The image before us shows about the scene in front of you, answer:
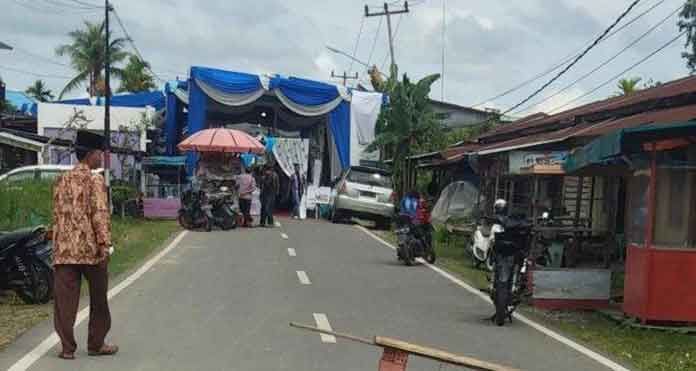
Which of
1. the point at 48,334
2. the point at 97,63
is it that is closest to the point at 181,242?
the point at 48,334

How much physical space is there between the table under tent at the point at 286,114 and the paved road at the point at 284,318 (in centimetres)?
1541

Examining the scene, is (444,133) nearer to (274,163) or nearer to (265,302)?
(274,163)

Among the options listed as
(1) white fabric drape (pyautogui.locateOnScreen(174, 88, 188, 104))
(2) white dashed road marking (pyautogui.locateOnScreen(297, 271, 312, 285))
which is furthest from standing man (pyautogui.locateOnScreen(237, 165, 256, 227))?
(2) white dashed road marking (pyautogui.locateOnScreen(297, 271, 312, 285))

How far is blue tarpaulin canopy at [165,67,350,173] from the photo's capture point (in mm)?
32250

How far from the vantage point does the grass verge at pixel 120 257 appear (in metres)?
Answer: 9.27

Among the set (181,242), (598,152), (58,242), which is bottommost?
(181,242)

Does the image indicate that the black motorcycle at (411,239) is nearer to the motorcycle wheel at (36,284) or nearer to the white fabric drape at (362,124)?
the motorcycle wheel at (36,284)

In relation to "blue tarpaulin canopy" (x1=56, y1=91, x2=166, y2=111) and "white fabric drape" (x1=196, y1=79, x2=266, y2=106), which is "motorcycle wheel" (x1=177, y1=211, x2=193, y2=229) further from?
"blue tarpaulin canopy" (x1=56, y1=91, x2=166, y2=111)

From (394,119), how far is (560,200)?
40.0 ft

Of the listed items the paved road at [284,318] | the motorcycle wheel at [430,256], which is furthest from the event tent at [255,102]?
the motorcycle wheel at [430,256]

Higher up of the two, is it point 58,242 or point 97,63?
point 97,63

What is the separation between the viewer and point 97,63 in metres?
56.2

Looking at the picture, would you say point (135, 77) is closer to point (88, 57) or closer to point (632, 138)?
point (88, 57)

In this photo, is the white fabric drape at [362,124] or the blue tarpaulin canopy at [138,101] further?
the blue tarpaulin canopy at [138,101]
